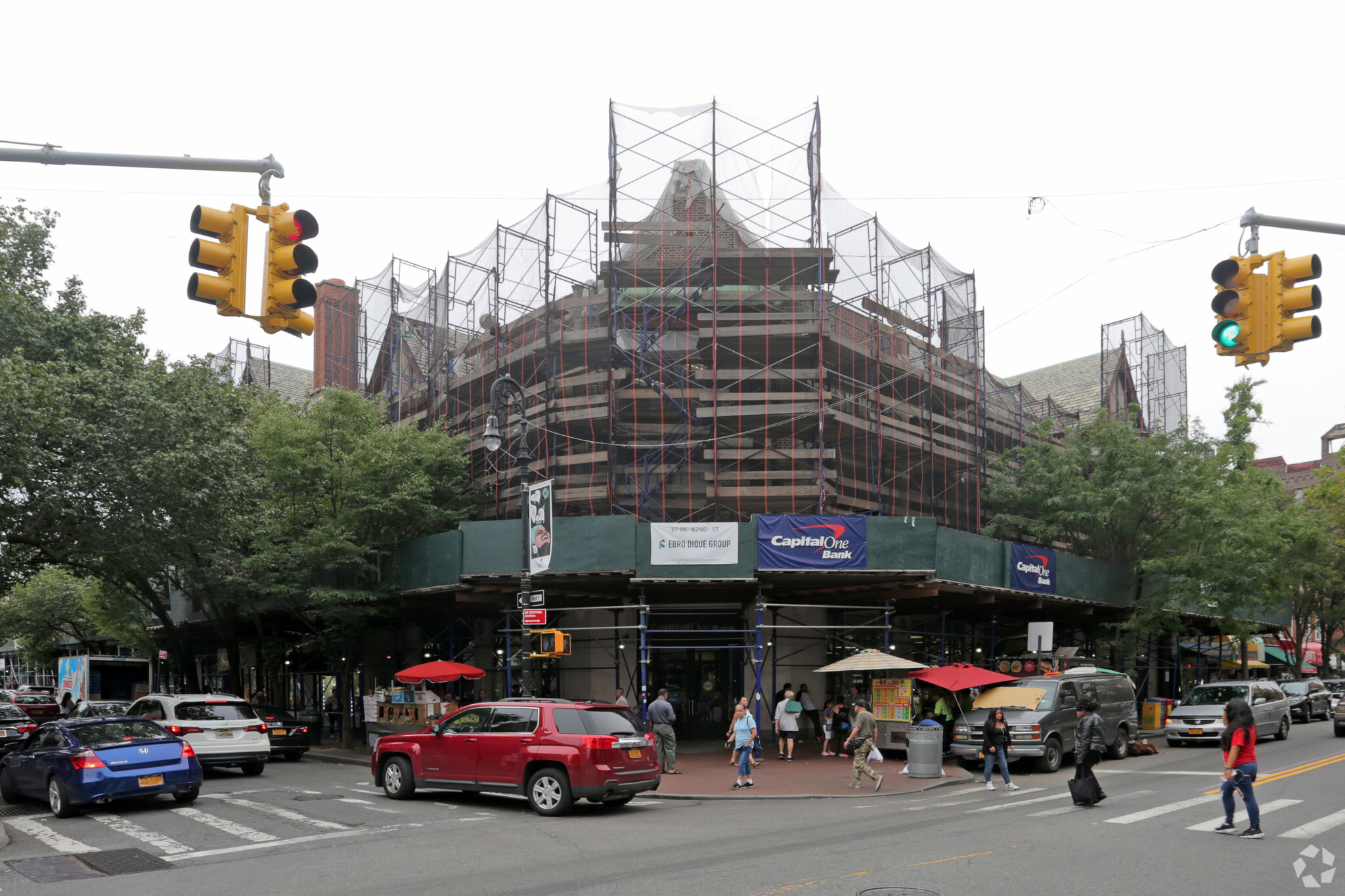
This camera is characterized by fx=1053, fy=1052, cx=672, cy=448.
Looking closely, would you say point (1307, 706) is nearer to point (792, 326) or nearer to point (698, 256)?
point (792, 326)

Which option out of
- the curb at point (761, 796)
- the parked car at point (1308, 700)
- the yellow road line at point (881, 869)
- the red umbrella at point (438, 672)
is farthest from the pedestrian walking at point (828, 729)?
the parked car at point (1308, 700)

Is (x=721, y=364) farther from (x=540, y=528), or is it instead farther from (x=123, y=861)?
(x=123, y=861)

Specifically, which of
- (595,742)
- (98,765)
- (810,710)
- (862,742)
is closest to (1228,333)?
(595,742)

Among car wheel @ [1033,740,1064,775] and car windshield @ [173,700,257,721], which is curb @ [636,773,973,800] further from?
car windshield @ [173,700,257,721]

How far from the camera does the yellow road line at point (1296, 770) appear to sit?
56.7 feet

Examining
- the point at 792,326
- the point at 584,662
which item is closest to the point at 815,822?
the point at 584,662

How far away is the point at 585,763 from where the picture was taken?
14.2 meters

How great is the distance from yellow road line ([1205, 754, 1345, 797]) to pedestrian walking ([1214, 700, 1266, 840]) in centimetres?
435

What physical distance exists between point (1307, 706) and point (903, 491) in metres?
16.3

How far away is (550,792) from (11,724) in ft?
73.4

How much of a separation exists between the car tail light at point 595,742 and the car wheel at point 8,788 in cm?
894

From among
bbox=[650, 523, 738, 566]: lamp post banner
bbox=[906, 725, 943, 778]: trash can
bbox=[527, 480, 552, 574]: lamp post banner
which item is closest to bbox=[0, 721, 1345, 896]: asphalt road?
bbox=[906, 725, 943, 778]: trash can

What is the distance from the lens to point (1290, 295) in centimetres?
938

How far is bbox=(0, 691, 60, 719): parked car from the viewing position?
41000mm
